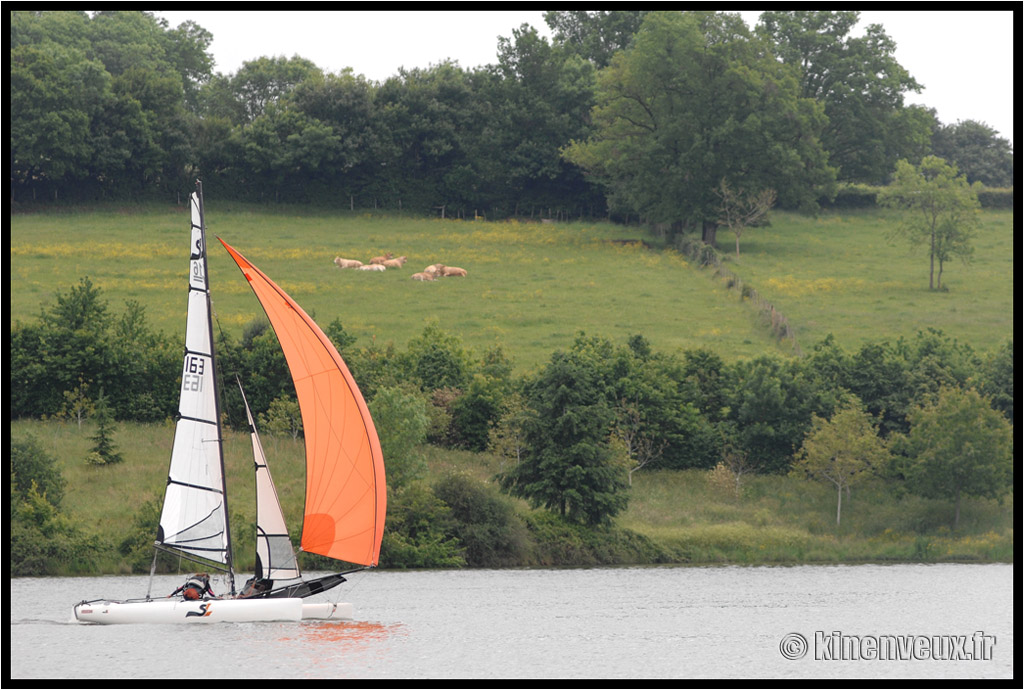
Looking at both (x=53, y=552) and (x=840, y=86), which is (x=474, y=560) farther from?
(x=840, y=86)

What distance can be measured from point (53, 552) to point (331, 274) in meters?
43.0

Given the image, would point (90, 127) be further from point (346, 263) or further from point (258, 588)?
point (258, 588)

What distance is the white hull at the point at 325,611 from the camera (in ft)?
107

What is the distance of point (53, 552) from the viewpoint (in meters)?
49.0

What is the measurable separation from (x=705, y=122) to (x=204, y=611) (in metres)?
79.7

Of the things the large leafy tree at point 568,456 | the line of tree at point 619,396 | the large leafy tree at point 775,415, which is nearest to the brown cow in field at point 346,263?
the line of tree at point 619,396

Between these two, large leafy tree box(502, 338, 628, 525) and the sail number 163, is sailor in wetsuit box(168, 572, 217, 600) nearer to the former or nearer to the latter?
Result: the sail number 163

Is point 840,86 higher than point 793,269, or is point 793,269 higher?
point 840,86

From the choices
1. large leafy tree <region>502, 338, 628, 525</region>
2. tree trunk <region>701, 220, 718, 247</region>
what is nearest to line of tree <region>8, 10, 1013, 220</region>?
tree trunk <region>701, 220, 718, 247</region>

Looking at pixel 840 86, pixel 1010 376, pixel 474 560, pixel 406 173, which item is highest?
pixel 840 86

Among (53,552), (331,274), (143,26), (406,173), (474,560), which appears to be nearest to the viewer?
(53,552)

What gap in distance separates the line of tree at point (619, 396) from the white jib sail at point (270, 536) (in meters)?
23.0

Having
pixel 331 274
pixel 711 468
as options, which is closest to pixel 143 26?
pixel 331 274

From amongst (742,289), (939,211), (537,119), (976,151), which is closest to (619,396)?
(742,289)
